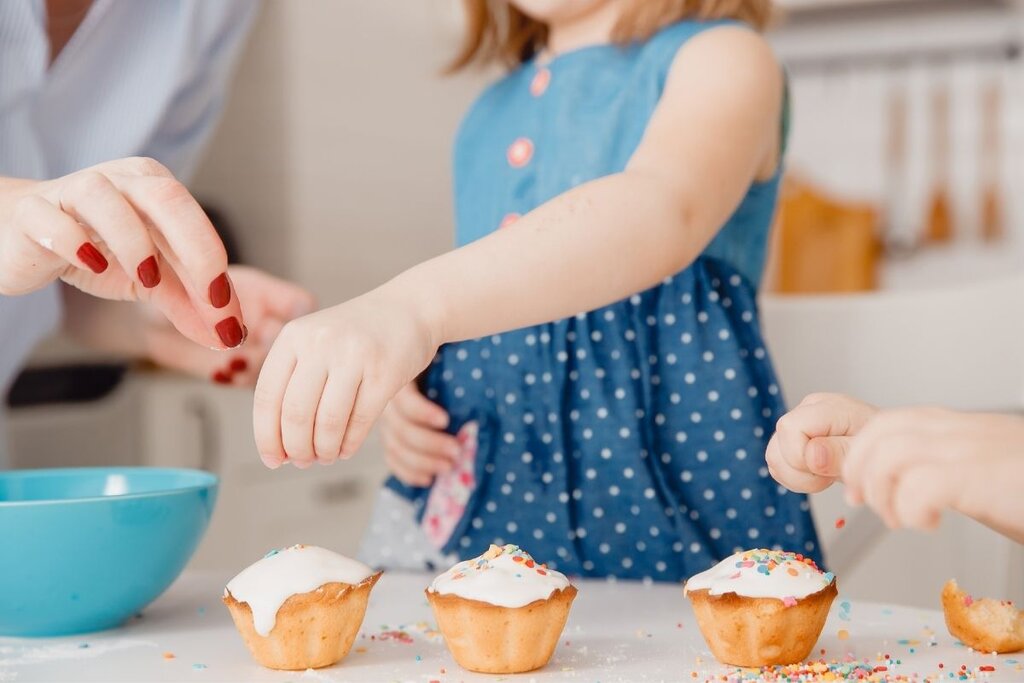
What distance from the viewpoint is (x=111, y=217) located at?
26.1 inches

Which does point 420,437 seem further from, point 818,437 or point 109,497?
point 818,437

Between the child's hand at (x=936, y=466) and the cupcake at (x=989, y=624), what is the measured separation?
14 centimetres

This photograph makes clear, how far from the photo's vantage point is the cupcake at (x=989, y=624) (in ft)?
2.11

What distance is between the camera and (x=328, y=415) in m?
0.62

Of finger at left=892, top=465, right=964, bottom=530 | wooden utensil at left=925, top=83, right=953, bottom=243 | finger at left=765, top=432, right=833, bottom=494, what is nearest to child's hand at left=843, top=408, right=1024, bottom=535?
finger at left=892, top=465, right=964, bottom=530

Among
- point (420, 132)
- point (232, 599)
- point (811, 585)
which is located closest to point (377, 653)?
point (232, 599)

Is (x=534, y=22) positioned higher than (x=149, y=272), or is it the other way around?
(x=534, y=22)

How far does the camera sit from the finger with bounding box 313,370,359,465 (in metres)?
0.61

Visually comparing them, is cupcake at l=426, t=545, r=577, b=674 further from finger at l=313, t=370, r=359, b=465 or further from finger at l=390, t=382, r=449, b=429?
finger at l=390, t=382, r=449, b=429

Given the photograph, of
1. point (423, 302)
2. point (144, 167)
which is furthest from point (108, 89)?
point (423, 302)

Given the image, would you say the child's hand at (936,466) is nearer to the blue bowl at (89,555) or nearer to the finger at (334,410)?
the finger at (334,410)

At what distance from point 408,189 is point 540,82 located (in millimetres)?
1866

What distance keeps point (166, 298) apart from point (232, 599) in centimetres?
21

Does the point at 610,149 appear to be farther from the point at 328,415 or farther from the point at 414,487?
the point at 328,415
